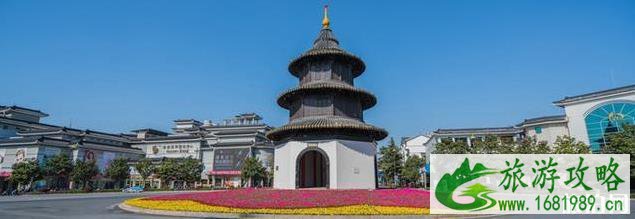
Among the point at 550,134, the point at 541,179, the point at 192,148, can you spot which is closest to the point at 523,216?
the point at 541,179

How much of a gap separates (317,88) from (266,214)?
10994 mm

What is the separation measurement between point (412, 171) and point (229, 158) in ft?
122

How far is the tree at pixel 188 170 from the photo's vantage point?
64.3 metres

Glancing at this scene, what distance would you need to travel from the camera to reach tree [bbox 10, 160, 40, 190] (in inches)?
1973

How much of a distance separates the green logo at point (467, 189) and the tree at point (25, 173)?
188ft

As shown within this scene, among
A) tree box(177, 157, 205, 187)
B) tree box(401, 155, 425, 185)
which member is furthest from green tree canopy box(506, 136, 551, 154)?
tree box(177, 157, 205, 187)

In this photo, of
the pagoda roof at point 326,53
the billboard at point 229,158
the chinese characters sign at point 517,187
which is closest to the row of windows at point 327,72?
the pagoda roof at point 326,53

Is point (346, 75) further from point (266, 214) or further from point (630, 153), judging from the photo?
point (630, 153)

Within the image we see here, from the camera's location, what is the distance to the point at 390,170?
189 ft

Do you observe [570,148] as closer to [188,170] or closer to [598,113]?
[598,113]

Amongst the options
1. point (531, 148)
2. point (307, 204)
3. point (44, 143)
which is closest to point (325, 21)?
point (307, 204)

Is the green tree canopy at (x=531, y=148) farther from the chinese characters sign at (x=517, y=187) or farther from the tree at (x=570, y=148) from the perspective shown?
the chinese characters sign at (x=517, y=187)

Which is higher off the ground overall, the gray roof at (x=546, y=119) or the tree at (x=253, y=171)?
the gray roof at (x=546, y=119)

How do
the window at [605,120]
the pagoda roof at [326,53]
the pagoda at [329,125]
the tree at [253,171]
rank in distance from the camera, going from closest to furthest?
the pagoda at [329,125], the pagoda roof at [326,53], the window at [605,120], the tree at [253,171]
